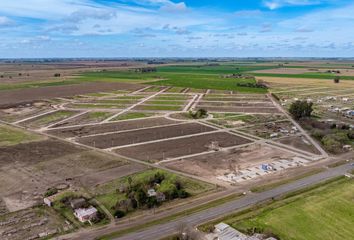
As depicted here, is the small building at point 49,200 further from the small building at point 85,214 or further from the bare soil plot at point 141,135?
the bare soil plot at point 141,135

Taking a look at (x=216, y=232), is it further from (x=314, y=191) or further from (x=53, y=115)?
(x=53, y=115)

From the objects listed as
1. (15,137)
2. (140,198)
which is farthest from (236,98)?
(140,198)

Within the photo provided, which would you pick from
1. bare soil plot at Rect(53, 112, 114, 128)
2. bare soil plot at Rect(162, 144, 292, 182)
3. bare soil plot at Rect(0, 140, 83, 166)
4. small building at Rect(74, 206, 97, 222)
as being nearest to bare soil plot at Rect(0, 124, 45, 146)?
bare soil plot at Rect(0, 140, 83, 166)

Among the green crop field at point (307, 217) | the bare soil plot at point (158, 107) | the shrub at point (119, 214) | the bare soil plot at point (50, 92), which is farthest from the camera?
the bare soil plot at point (50, 92)

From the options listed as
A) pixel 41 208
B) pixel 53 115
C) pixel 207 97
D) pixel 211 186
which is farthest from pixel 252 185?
pixel 207 97

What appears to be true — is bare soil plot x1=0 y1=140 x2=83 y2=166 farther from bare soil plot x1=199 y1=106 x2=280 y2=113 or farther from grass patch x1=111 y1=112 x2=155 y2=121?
bare soil plot x1=199 y1=106 x2=280 y2=113

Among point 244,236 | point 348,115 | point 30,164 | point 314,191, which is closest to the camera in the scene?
point 244,236

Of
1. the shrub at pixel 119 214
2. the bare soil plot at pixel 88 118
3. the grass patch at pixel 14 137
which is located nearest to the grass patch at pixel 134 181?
the shrub at pixel 119 214
